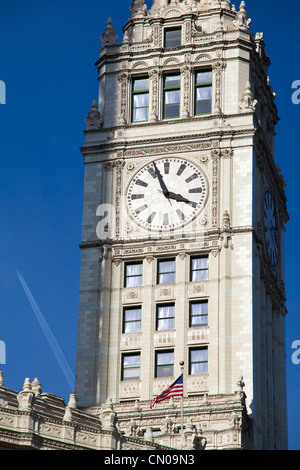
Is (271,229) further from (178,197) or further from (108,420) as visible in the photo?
(108,420)

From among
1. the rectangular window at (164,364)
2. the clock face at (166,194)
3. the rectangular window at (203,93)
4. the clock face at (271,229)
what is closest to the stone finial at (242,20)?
the rectangular window at (203,93)

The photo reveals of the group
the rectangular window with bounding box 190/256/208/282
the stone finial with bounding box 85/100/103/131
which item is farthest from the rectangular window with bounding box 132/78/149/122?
the rectangular window with bounding box 190/256/208/282

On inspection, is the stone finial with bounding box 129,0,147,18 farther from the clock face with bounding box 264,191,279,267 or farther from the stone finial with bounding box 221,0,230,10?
the clock face with bounding box 264,191,279,267

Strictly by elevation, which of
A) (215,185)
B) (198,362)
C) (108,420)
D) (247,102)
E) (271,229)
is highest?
(247,102)

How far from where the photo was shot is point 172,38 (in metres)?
125

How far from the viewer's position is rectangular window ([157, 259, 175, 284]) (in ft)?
383

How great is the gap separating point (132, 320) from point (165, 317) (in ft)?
8.10

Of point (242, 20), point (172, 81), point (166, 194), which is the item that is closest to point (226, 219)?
point (166, 194)

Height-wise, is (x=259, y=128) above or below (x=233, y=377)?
above

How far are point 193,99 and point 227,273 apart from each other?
584 inches
